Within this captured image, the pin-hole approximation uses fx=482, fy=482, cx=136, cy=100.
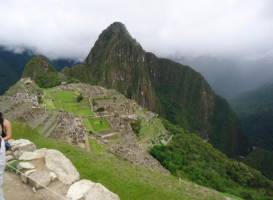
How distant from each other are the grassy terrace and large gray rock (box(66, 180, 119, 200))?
47.8 metres

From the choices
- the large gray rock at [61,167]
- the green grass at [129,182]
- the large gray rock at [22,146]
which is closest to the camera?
the large gray rock at [61,167]

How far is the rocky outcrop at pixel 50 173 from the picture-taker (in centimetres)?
1053

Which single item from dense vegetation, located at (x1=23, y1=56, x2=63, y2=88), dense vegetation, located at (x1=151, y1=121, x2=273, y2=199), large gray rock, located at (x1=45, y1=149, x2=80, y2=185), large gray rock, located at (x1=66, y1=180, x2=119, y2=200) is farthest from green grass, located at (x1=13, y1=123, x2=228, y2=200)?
dense vegetation, located at (x1=23, y1=56, x2=63, y2=88)

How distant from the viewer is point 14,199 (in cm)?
1065

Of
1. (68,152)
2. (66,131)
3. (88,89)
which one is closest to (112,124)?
(66,131)

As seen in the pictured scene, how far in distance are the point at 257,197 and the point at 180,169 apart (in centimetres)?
1141

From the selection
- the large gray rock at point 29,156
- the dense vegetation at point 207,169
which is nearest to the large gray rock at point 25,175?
the large gray rock at point 29,156

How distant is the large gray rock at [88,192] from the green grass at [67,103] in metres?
57.6

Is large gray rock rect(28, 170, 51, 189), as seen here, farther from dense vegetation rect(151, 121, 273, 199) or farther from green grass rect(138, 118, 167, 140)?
green grass rect(138, 118, 167, 140)

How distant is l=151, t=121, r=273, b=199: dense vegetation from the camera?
57812mm

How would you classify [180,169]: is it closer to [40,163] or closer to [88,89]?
[88,89]

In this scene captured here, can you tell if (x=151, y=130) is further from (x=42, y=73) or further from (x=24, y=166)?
(x=24, y=166)

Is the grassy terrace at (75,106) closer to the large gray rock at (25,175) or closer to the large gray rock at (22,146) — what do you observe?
the large gray rock at (22,146)

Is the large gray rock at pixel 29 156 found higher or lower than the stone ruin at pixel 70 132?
higher
